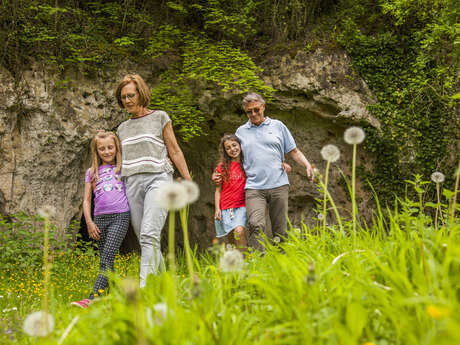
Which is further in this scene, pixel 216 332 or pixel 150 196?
pixel 150 196

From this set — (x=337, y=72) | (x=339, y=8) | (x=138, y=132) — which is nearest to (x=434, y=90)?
(x=337, y=72)

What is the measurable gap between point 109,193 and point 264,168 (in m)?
1.62

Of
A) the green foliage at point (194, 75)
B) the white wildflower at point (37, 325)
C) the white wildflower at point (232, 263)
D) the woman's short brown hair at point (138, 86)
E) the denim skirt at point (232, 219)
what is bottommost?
the denim skirt at point (232, 219)

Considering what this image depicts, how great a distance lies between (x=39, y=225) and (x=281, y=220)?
13.4ft

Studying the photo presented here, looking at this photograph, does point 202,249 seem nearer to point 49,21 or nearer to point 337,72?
point 337,72

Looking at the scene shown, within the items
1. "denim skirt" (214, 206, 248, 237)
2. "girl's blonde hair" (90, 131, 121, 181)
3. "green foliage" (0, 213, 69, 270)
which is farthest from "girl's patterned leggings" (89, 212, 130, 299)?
"green foliage" (0, 213, 69, 270)

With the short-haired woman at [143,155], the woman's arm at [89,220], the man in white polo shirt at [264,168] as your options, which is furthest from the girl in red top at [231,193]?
the woman's arm at [89,220]

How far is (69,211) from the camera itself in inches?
243

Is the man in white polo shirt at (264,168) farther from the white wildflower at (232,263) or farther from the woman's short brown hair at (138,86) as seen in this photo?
the white wildflower at (232,263)

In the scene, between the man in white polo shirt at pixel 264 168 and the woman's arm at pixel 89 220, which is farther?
the man in white polo shirt at pixel 264 168

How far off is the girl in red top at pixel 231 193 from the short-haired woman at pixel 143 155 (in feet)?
3.48

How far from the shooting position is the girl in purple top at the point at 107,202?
3.31m

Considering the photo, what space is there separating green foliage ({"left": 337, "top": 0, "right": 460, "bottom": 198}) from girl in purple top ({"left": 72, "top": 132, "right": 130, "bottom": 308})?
15.3ft

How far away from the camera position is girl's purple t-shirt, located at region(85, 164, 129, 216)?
338 cm
